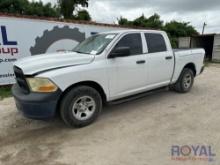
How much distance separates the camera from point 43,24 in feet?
23.9

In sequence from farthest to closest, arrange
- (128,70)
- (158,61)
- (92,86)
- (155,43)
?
(155,43) → (158,61) → (128,70) → (92,86)

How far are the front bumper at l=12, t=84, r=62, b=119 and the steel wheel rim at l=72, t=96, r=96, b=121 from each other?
1.40 feet

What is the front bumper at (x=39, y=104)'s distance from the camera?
3297 millimetres

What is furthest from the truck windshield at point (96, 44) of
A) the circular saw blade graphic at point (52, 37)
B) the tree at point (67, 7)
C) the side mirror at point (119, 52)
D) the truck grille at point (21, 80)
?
the tree at point (67, 7)

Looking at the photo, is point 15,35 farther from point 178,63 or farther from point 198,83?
point 198,83

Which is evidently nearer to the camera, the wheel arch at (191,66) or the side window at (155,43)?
the side window at (155,43)

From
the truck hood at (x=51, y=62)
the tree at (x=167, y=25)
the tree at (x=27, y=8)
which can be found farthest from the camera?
the tree at (x=167, y=25)

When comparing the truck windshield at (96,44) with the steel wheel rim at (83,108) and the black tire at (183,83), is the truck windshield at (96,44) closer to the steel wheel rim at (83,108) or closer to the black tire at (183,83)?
the steel wheel rim at (83,108)

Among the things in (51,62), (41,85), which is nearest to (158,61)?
(51,62)

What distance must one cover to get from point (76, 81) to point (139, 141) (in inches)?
60.4

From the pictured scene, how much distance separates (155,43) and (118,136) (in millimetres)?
2633

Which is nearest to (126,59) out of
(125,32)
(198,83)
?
(125,32)

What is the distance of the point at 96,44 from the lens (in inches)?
171

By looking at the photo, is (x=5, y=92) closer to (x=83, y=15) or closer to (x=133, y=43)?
(x=133, y=43)
